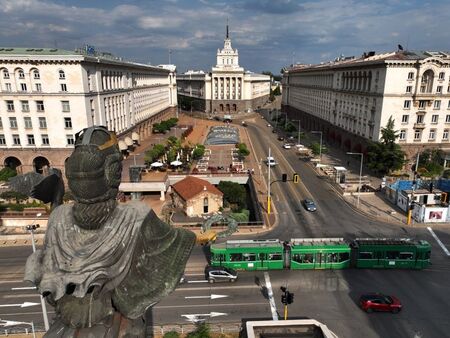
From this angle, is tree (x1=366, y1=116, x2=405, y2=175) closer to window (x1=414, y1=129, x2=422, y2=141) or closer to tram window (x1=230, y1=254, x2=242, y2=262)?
window (x1=414, y1=129, x2=422, y2=141)

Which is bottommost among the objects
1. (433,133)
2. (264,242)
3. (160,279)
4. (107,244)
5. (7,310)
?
(7,310)

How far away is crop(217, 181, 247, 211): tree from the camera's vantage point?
2089 inches

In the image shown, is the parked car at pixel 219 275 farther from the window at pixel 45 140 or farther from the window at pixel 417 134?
the window at pixel 417 134

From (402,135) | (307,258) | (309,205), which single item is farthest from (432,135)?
(307,258)

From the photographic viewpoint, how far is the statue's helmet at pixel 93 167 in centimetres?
705

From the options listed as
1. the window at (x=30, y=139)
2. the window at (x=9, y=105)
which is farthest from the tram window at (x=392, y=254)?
the window at (x=9, y=105)

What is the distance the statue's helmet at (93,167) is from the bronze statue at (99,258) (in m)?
0.02

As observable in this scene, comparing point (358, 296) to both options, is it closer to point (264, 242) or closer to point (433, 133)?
point (264, 242)

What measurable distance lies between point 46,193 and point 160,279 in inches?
160

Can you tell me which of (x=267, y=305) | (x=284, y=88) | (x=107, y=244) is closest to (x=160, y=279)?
(x=107, y=244)

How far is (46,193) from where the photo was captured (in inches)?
358

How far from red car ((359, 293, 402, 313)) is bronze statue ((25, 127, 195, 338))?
76.2 feet

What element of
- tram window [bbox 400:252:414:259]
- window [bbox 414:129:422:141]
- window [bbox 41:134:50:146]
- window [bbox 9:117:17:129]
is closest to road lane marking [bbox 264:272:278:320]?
tram window [bbox 400:252:414:259]

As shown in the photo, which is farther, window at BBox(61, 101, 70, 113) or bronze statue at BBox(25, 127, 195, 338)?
window at BBox(61, 101, 70, 113)
